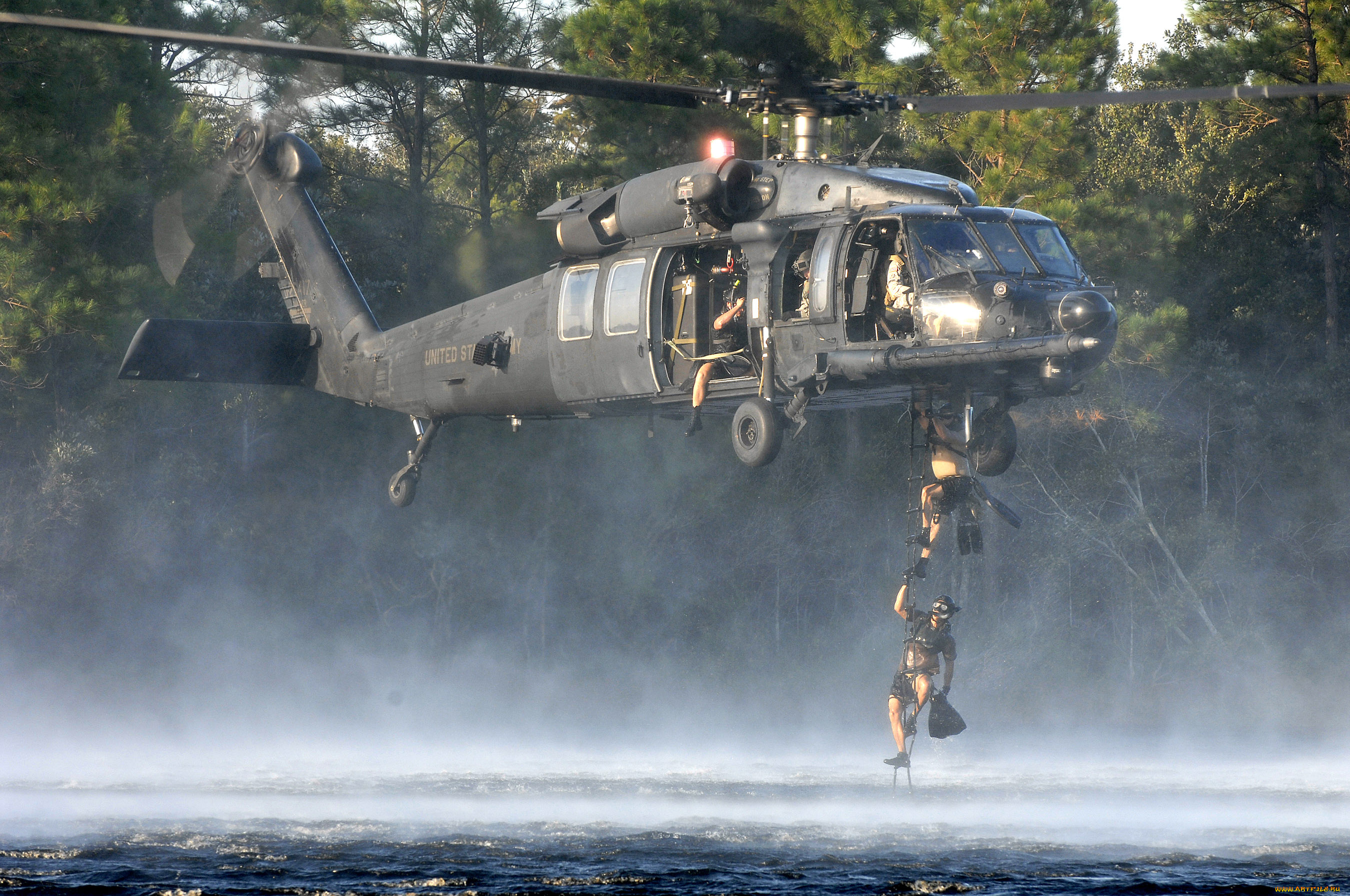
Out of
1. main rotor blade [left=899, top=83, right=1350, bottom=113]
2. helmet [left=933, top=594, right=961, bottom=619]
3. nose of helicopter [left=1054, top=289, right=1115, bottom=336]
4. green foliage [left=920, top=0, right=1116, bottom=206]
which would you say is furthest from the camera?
green foliage [left=920, top=0, right=1116, bottom=206]

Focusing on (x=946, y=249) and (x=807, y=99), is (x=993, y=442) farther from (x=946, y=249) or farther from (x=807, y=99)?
(x=807, y=99)

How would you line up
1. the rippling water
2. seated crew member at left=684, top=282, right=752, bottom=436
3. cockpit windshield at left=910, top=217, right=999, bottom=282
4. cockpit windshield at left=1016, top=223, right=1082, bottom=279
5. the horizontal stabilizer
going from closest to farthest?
cockpit windshield at left=910, top=217, right=999, bottom=282, cockpit windshield at left=1016, top=223, right=1082, bottom=279, seated crew member at left=684, top=282, right=752, bottom=436, the rippling water, the horizontal stabilizer

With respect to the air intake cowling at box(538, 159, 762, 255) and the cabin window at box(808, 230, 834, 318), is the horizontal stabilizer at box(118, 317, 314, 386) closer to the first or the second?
the air intake cowling at box(538, 159, 762, 255)

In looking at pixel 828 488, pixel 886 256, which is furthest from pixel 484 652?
pixel 886 256

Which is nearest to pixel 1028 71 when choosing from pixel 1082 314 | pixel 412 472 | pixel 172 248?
pixel 412 472

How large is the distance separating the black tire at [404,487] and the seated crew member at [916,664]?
6.62m

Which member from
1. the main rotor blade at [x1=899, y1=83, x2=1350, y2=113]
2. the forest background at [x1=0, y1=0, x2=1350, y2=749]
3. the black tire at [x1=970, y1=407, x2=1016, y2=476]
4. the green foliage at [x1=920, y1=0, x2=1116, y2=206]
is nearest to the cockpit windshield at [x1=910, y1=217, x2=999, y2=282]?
the main rotor blade at [x1=899, y1=83, x2=1350, y2=113]

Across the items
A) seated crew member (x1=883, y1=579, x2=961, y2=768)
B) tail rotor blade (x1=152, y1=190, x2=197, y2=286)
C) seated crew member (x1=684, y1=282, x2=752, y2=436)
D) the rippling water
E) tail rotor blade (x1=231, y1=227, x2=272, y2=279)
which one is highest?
tail rotor blade (x1=231, y1=227, x2=272, y2=279)

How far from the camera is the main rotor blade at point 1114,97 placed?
1031 centimetres

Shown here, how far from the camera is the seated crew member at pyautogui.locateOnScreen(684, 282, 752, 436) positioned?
568 inches

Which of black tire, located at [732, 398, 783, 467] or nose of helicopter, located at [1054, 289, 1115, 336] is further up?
nose of helicopter, located at [1054, 289, 1115, 336]

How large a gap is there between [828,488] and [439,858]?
63.4ft

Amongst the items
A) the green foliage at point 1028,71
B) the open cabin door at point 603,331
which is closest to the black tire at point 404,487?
the open cabin door at point 603,331

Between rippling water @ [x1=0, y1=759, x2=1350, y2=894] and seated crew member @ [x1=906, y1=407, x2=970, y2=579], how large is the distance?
385 centimetres
